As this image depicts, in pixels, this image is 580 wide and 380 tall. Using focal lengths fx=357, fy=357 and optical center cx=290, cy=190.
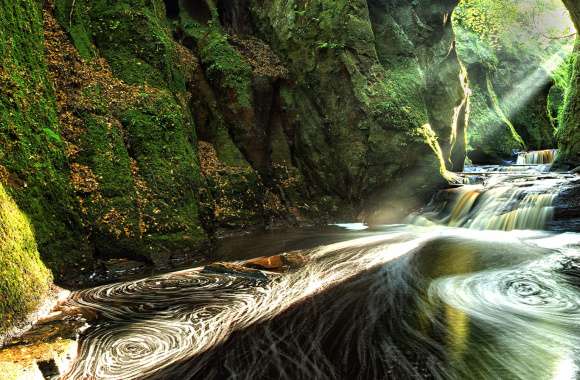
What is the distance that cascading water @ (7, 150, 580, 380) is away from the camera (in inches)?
135

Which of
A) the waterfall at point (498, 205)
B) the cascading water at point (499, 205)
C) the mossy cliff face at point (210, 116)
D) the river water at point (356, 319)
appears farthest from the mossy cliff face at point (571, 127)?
the river water at point (356, 319)

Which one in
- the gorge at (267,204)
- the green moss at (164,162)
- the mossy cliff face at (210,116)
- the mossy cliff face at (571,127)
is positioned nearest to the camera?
the gorge at (267,204)

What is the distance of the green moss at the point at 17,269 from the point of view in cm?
395

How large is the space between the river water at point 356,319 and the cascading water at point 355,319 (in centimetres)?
2

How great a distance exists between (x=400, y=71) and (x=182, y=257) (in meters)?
10.0

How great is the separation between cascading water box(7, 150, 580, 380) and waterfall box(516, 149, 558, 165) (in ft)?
39.8

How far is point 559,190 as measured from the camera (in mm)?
9461

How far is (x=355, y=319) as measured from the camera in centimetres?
450

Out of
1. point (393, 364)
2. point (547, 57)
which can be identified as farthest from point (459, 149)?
point (547, 57)

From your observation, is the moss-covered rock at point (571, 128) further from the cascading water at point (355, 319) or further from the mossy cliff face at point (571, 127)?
the cascading water at point (355, 319)

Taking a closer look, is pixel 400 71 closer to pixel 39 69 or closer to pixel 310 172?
pixel 310 172

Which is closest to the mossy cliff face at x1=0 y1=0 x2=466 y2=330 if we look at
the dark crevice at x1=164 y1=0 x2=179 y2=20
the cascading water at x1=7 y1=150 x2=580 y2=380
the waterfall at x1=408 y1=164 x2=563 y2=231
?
the dark crevice at x1=164 y1=0 x2=179 y2=20

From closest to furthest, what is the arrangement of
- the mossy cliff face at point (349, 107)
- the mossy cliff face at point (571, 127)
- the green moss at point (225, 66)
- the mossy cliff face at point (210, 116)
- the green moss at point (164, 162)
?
1. the mossy cliff face at point (210, 116)
2. the green moss at point (164, 162)
3. the green moss at point (225, 66)
4. the mossy cliff face at point (349, 107)
5. the mossy cliff face at point (571, 127)

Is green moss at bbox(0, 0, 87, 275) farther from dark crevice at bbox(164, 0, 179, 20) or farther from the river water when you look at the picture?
dark crevice at bbox(164, 0, 179, 20)
